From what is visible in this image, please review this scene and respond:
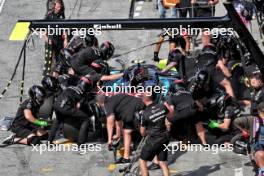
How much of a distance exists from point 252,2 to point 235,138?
635 centimetres

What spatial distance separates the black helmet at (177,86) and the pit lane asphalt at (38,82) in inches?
47.2

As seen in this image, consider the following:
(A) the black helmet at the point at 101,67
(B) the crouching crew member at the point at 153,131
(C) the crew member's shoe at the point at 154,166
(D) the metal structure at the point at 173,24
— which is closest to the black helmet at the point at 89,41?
(A) the black helmet at the point at 101,67

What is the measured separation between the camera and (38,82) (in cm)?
1728

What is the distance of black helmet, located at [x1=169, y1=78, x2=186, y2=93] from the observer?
46.1 ft

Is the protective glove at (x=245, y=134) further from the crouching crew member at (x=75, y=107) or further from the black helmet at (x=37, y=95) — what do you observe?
the black helmet at (x=37, y=95)

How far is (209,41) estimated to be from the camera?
56.2 ft

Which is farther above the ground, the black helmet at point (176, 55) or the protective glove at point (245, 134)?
the black helmet at point (176, 55)

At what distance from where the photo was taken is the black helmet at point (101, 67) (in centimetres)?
1538

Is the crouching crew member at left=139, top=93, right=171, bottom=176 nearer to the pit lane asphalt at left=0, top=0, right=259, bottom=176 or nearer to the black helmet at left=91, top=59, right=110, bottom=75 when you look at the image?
the pit lane asphalt at left=0, top=0, right=259, bottom=176

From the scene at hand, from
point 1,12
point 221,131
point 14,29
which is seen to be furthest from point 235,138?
point 1,12

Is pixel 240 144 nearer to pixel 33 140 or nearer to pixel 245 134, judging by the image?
pixel 245 134

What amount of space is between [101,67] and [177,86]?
204cm

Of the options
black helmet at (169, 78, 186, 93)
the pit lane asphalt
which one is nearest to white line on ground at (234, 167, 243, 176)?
the pit lane asphalt

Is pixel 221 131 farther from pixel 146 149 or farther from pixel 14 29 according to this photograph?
pixel 14 29
